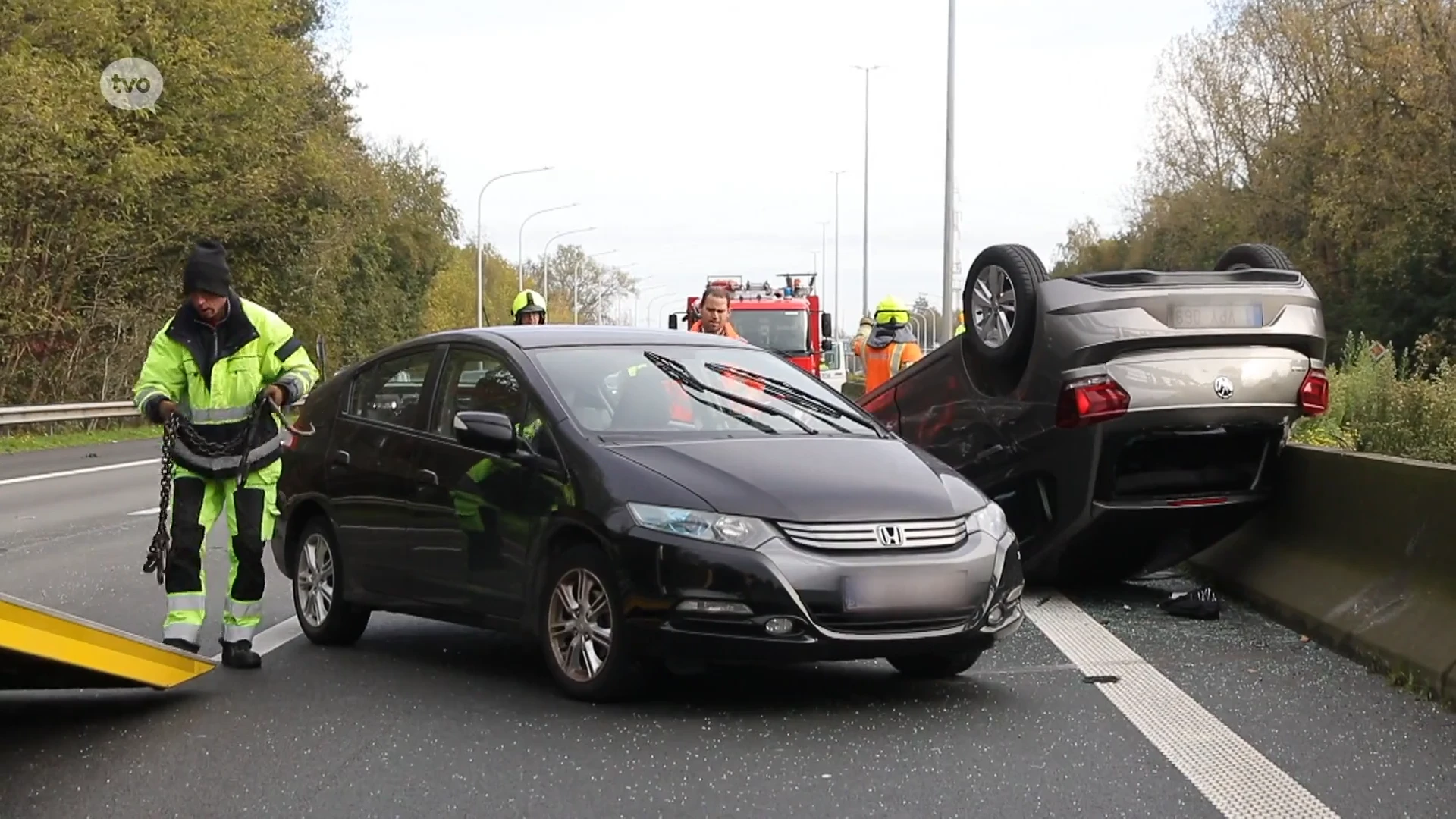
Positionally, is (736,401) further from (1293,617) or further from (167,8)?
(167,8)

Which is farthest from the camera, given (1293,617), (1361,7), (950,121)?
(1361,7)

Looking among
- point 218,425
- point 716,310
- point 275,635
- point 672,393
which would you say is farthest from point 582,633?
point 716,310

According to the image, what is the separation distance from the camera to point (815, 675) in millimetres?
7586

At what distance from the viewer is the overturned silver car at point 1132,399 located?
886 cm

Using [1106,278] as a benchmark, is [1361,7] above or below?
above

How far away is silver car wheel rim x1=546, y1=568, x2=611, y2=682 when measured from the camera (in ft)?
22.2

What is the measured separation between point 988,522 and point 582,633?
1.60 metres

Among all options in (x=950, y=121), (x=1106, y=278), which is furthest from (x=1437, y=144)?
(x=1106, y=278)

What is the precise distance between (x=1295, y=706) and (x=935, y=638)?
4.51 ft

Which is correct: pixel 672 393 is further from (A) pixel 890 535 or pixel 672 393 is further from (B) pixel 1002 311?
(B) pixel 1002 311

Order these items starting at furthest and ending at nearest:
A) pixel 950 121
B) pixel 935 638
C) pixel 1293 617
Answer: pixel 950 121 → pixel 1293 617 → pixel 935 638

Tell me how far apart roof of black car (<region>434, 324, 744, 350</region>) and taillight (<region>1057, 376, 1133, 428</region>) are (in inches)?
65.3

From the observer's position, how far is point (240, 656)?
7.79 metres

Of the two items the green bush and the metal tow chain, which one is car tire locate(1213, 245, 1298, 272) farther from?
the metal tow chain
